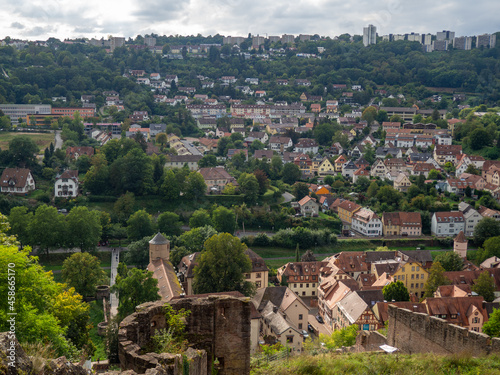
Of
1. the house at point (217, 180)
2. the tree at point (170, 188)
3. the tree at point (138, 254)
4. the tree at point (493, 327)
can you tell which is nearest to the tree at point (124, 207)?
the tree at point (170, 188)

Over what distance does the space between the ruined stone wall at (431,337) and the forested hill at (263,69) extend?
91.4 metres

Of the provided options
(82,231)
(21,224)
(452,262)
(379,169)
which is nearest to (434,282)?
(452,262)

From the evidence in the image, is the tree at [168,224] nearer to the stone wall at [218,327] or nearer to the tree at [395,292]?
the tree at [395,292]

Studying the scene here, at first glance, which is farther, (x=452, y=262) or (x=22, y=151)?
(x=22, y=151)

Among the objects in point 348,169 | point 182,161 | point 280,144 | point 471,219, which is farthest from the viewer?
point 280,144

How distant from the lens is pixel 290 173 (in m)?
73.5

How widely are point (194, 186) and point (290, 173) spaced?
17505 mm

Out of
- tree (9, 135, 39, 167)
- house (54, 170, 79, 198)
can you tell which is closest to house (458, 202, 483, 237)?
house (54, 170, 79, 198)

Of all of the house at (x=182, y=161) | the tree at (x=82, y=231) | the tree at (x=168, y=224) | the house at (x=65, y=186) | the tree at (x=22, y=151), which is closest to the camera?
the tree at (x=82, y=231)

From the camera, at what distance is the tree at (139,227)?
50.1 meters

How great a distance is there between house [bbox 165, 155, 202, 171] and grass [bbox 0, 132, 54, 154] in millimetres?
16574

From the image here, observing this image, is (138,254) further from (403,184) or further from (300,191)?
(403,184)

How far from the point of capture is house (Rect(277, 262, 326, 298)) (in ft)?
147

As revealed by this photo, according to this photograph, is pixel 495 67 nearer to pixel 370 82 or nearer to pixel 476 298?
pixel 370 82
